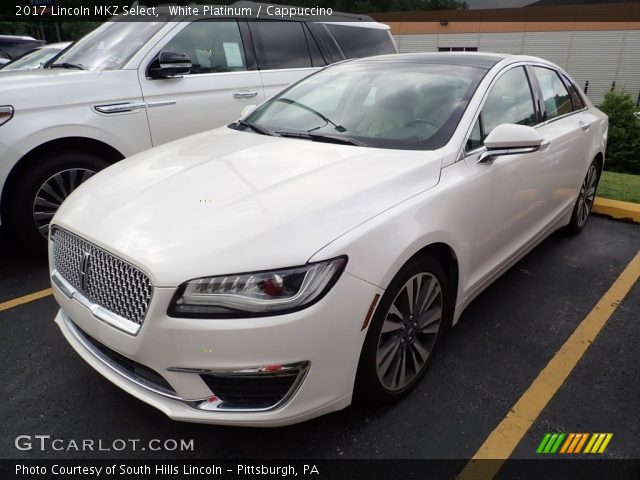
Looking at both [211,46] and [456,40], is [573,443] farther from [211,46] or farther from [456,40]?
[456,40]

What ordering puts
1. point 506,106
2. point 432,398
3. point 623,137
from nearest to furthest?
point 432,398 < point 506,106 < point 623,137

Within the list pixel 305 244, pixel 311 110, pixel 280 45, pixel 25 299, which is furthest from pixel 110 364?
pixel 280 45

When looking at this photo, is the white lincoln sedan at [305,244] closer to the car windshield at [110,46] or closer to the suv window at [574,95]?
the suv window at [574,95]

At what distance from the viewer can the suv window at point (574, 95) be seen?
4.15m

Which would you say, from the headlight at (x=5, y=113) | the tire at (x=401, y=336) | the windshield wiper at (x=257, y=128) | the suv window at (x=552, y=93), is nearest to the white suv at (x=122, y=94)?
the headlight at (x=5, y=113)

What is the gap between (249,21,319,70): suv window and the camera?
197 inches

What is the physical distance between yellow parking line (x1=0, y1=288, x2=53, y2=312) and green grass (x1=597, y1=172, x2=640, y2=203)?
18.2ft

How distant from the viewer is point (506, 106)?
10.1 ft

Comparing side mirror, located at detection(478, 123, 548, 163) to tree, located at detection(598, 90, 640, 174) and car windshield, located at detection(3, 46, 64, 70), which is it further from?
tree, located at detection(598, 90, 640, 174)

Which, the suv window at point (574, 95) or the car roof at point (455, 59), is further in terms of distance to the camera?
the suv window at point (574, 95)

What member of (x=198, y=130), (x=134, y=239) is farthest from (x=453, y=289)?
(x=198, y=130)

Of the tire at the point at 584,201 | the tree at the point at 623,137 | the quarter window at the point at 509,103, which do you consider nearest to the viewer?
the quarter window at the point at 509,103

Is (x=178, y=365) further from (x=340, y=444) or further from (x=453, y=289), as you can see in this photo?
(x=453, y=289)

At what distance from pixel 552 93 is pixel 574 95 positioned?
611 millimetres
